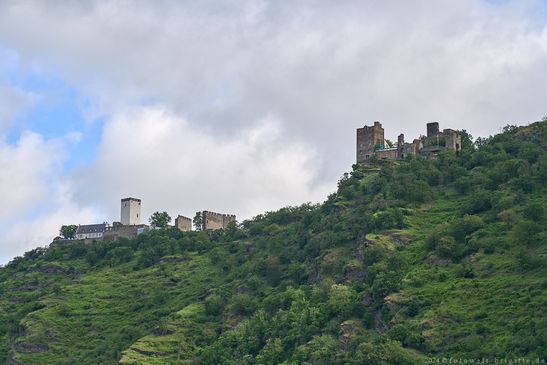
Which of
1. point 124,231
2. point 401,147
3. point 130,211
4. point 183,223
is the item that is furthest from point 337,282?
point 130,211

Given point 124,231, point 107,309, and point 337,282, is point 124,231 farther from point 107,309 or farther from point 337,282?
point 337,282

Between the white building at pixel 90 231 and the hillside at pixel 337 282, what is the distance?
11.8 m

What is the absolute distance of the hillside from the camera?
9331cm

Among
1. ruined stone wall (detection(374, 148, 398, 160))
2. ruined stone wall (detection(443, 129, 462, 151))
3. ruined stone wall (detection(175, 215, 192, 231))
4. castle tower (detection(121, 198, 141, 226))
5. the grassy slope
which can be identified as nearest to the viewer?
the grassy slope

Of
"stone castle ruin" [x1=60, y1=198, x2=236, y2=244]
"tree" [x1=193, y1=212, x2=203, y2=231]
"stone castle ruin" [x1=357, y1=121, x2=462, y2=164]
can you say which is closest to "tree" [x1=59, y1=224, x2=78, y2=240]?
"stone castle ruin" [x1=60, y1=198, x2=236, y2=244]

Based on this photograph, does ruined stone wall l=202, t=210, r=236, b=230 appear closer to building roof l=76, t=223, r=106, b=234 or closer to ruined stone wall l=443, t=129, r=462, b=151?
building roof l=76, t=223, r=106, b=234

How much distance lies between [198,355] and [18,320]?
35.2 m

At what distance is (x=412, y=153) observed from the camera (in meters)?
143

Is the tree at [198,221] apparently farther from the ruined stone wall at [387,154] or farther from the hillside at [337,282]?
the ruined stone wall at [387,154]

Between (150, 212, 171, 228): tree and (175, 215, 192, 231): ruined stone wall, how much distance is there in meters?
1.84

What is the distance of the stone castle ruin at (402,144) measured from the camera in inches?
5645

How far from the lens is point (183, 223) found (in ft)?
572

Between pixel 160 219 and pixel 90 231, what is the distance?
47.6 ft

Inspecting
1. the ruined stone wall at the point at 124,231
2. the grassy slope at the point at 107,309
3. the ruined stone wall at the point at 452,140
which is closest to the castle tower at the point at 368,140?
the ruined stone wall at the point at 452,140
